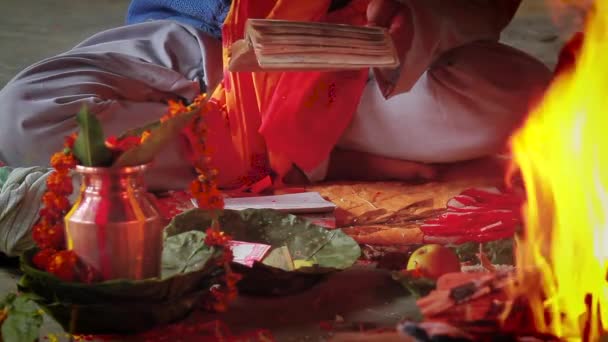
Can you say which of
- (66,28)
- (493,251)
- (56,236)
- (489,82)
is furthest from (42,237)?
(66,28)

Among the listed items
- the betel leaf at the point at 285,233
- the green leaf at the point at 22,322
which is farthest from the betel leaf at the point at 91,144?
the betel leaf at the point at 285,233

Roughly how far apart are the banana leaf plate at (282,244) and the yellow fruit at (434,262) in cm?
12

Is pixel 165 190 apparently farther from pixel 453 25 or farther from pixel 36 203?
pixel 453 25

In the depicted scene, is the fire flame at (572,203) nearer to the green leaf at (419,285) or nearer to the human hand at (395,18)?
the green leaf at (419,285)

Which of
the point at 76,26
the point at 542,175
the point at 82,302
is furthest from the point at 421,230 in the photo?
the point at 76,26

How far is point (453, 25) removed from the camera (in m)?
2.29

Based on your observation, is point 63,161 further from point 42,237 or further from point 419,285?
point 419,285

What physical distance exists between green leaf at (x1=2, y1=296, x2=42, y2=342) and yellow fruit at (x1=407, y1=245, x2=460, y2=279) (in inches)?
27.1

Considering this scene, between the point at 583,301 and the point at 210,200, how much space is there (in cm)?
65

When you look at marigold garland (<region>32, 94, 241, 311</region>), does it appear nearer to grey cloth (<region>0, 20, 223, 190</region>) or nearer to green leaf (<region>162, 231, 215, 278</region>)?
green leaf (<region>162, 231, 215, 278</region>)

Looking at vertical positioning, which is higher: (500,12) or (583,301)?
(500,12)

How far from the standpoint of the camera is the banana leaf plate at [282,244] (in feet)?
5.15

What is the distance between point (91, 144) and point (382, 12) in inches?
39.1

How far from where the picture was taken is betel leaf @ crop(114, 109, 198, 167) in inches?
52.2
